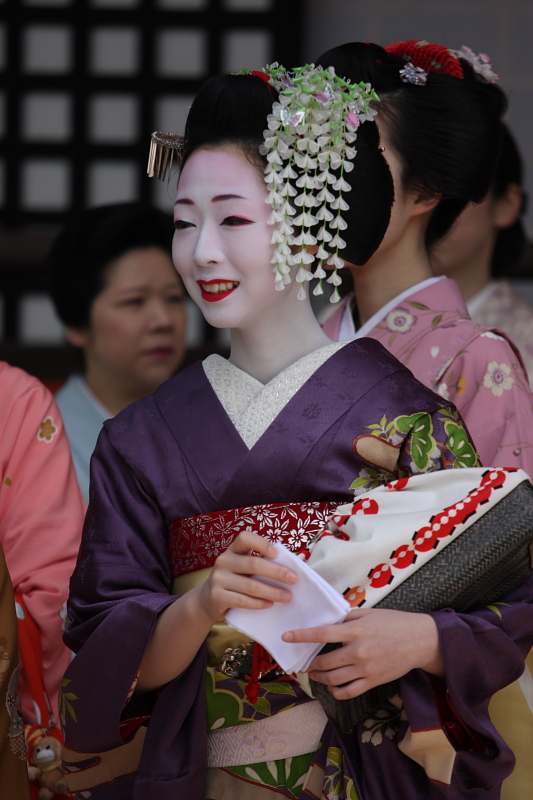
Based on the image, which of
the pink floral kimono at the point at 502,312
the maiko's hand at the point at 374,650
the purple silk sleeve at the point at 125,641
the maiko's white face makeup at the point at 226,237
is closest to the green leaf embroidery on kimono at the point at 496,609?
the maiko's hand at the point at 374,650

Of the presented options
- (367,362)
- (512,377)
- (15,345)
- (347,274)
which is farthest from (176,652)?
(15,345)

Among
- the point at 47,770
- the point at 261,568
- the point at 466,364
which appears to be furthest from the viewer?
the point at 466,364

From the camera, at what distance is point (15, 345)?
14.5 ft

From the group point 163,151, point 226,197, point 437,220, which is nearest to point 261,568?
point 226,197

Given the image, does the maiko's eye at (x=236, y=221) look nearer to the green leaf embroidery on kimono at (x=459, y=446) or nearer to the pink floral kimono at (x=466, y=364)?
the green leaf embroidery on kimono at (x=459, y=446)

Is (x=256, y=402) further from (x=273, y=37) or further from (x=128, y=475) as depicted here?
→ (x=273, y=37)

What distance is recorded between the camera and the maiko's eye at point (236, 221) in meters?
1.87

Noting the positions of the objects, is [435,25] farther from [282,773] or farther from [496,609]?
[282,773]

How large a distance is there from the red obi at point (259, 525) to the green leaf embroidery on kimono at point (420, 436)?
16 centimetres

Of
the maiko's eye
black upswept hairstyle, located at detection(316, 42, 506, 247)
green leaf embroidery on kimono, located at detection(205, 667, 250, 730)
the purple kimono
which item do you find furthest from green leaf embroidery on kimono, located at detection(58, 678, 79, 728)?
black upswept hairstyle, located at detection(316, 42, 506, 247)

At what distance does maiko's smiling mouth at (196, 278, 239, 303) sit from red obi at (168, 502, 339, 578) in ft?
1.20

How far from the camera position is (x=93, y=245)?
380 centimetres

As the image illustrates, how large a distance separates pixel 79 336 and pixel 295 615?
2378 millimetres

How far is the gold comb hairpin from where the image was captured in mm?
2059
